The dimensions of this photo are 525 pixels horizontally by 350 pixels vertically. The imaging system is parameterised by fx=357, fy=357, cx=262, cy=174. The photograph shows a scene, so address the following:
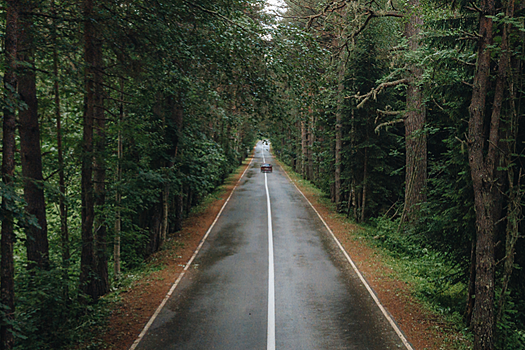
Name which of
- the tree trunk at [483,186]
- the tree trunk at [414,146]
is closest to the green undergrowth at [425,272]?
the tree trunk at [483,186]

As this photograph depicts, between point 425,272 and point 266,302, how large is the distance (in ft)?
18.6

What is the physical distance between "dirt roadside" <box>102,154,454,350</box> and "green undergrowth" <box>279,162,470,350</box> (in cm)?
22

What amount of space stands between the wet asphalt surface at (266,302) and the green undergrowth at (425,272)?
1.31 m

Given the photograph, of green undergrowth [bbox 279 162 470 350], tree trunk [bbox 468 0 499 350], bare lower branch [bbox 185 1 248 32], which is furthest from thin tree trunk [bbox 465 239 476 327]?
bare lower branch [bbox 185 1 248 32]

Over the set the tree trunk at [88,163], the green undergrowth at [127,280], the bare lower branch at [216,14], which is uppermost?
the bare lower branch at [216,14]

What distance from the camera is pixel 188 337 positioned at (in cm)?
752

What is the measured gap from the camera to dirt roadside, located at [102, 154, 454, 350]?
7.57m

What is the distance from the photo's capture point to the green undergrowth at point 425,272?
798 cm

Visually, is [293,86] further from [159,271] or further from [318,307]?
[159,271]

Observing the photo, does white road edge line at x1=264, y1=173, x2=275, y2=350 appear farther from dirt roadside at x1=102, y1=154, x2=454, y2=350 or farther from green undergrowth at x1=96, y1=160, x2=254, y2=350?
green undergrowth at x1=96, y1=160, x2=254, y2=350

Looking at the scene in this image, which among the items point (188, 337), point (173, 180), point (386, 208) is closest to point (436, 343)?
point (188, 337)

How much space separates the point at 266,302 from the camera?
933 cm

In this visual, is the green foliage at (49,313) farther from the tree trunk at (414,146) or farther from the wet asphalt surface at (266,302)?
the tree trunk at (414,146)

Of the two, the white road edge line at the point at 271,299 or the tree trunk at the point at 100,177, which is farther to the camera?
the tree trunk at the point at 100,177
